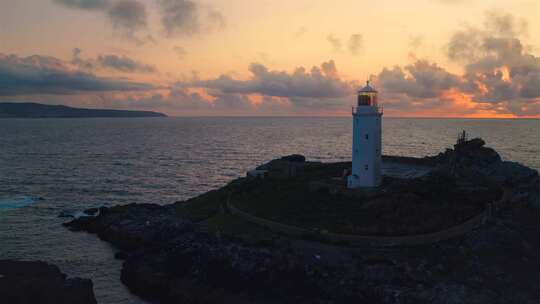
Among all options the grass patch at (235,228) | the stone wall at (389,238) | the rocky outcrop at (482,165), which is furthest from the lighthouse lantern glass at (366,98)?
the grass patch at (235,228)

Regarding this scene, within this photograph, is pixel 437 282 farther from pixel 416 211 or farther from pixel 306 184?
pixel 306 184

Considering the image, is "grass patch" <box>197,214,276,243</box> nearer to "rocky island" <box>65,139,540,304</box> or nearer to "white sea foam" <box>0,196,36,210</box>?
"rocky island" <box>65,139,540,304</box>

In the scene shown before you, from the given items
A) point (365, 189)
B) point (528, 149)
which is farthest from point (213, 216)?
point (528, 149)

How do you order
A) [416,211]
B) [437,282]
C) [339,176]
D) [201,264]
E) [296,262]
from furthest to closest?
[339,176] < [416,211] < [201,264] < [296,262] < [437,282]

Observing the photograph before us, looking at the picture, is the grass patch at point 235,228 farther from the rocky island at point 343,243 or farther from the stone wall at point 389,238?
the stone wall at point 389,238

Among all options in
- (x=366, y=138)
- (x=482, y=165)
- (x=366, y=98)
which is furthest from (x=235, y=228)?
(x=482, y=165)

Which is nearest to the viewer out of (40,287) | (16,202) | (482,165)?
(40,287)

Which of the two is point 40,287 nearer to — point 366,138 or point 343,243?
point 343,243
